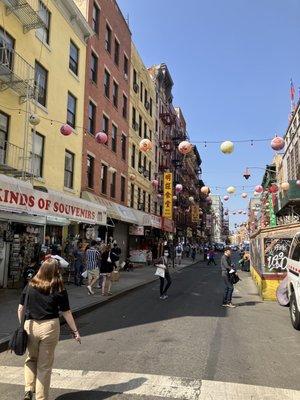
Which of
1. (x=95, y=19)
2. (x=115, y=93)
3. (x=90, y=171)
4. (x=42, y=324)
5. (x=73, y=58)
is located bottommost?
(x=42, y=324)

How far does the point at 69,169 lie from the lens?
2219 centimetres

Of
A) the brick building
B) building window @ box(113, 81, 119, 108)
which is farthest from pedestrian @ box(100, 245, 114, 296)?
building window @ box(113, 81, 119, 108)

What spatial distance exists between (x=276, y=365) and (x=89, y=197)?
57.3 feet

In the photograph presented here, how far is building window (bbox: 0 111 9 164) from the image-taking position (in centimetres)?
1600

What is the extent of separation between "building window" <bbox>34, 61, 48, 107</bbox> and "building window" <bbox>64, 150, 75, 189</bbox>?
3302mm

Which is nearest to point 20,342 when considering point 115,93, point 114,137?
point 114,137

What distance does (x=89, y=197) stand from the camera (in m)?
23.4

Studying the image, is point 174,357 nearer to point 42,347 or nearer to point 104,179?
point 42,347

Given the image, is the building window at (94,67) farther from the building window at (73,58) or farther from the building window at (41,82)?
the building window at (41,82)

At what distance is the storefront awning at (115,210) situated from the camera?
2384cm

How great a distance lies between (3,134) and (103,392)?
12.7 m

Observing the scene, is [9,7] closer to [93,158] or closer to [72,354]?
[93,158]

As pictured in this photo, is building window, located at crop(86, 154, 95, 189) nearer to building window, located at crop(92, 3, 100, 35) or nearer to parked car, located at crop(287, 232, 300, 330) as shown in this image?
building window, located at crop(92, 3, 100, 35)

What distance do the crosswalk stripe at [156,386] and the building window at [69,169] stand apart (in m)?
15.9
